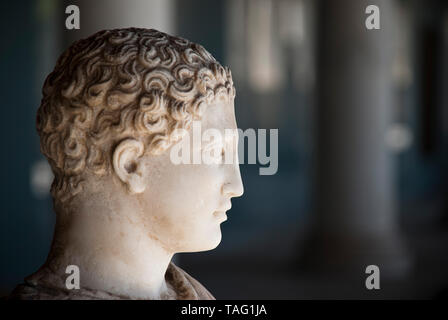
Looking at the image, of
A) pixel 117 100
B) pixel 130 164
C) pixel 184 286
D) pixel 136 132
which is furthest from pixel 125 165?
pixel 184 286

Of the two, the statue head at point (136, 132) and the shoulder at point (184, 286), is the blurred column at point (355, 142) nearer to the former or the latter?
the shoulder at point (184, 286)

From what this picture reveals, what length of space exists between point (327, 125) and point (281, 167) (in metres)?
4.89

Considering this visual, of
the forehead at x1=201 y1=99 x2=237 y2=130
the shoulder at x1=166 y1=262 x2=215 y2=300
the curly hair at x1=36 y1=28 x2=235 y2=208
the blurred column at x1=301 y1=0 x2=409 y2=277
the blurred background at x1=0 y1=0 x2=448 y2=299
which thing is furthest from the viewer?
the blurred column at x1=301 y1=0 x2=409 y2=277

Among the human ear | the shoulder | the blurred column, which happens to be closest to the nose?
the human ear

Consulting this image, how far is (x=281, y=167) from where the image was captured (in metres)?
13.6

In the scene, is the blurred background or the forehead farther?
the blurred background

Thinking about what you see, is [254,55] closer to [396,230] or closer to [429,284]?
Result: [396,230]

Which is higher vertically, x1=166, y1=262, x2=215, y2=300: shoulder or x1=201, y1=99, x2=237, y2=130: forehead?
x1=201, y1=99, x2=237, y2=130: forehead

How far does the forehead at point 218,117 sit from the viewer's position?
242 cm

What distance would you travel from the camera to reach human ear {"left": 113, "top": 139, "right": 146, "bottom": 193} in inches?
91.6

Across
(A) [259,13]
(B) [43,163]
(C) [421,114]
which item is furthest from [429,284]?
(C) [421,114]

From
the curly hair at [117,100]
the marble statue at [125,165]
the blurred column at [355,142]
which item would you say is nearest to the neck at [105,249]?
the marble statue at [125,165]

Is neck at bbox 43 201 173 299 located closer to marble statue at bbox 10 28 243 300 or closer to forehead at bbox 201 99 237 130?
marble statue at bbox 10 28 243 300
